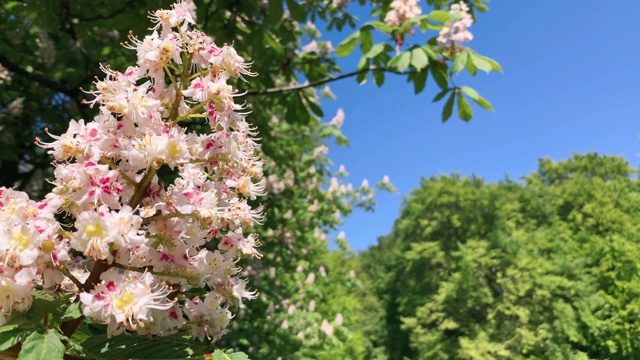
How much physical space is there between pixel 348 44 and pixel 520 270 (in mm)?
16959

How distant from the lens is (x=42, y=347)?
84 cm

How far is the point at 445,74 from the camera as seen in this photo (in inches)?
123

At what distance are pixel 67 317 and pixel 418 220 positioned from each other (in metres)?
21.4

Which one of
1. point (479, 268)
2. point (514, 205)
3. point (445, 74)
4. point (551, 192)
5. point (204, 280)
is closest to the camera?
point (204, 280)

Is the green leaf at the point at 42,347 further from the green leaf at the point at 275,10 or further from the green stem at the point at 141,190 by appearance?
the green leaf at the point at 275,10

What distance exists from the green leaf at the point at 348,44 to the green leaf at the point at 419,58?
0.46 m

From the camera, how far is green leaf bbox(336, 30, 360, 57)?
325 cm

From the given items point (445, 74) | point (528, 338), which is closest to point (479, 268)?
point (528, 338)

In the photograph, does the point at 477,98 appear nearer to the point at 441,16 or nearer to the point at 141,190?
the point at 441,16

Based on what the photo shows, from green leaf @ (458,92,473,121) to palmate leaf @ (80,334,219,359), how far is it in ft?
8.62

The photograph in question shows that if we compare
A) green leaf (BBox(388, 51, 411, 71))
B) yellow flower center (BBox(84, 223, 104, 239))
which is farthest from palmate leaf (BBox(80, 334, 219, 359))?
green leaf (BBox(388, 51, 411, 71))

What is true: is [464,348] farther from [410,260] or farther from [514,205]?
[514,205]

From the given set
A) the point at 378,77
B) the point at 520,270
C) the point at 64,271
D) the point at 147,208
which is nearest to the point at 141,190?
the point at 147,208

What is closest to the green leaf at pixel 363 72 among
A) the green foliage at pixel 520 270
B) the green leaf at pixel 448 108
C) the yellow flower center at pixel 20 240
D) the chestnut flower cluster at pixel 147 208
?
the green leaf at pixel 448 108
